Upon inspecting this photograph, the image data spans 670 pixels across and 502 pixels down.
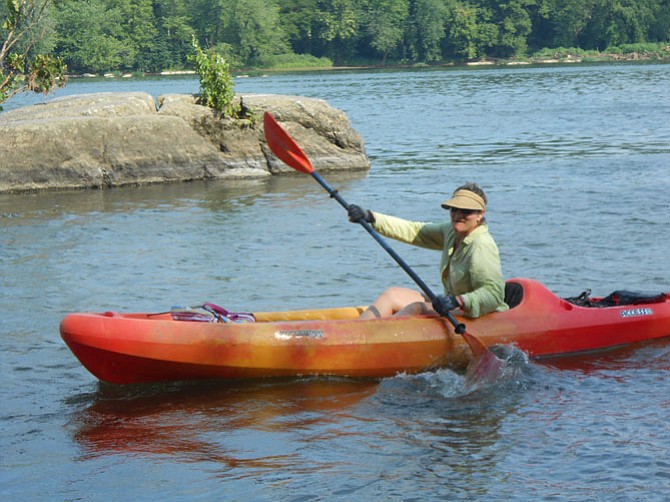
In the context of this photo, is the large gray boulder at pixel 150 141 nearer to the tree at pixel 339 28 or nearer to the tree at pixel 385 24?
the tree at pixel 385 24

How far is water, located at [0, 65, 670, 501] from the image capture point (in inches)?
212

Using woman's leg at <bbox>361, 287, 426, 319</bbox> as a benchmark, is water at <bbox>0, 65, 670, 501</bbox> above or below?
below

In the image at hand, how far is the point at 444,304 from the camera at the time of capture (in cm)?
664

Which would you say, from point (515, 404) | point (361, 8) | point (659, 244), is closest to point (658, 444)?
point (515, 404)

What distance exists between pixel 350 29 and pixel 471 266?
90293mm

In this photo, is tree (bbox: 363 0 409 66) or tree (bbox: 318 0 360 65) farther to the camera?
tree (bbox: 318 0 360 65)

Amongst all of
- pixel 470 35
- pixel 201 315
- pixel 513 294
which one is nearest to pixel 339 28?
pixel 470 35

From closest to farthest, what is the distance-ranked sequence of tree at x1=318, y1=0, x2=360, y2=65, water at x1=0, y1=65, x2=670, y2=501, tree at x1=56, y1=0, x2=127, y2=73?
water at x1=0, y1=65, x2=670, y2=501
tree at x1=56, y1=0, x2=127, y2=73
tree at x1=318, y1=0, x2=360, y2=65

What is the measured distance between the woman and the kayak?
19cm

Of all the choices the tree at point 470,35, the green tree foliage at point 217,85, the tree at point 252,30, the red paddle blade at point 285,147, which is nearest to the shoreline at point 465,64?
the tree at point 470,35

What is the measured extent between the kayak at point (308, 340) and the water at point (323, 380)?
0.14 meters

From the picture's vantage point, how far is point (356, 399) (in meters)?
6.59

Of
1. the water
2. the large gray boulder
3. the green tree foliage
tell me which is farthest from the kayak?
the green tree foliage

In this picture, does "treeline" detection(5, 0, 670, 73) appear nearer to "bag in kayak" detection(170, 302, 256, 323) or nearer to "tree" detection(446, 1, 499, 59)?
"tree" detection(446, 1, 499, 59)
